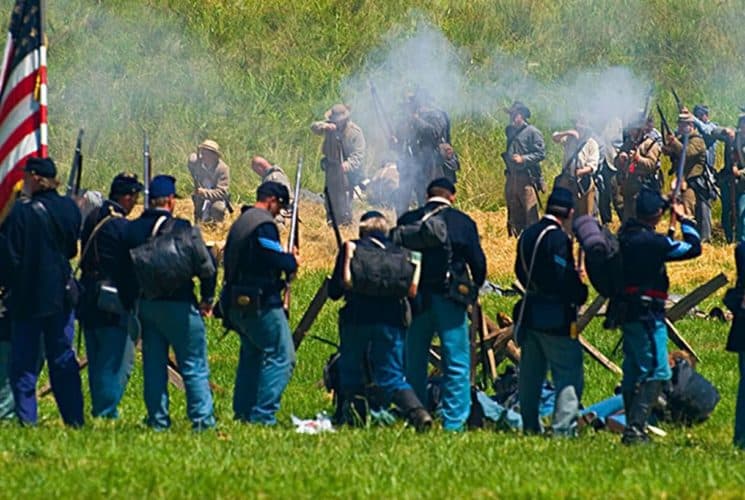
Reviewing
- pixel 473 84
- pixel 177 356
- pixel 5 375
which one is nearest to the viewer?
pixel 177 356

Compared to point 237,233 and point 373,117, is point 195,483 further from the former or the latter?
point 373,117

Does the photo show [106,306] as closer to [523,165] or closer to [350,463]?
[350,463]

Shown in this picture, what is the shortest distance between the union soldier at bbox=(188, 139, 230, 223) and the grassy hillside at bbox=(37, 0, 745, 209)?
3487 mm

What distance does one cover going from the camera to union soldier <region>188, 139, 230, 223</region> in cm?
2736

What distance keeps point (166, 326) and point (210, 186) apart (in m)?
14.0

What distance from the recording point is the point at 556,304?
1370cm

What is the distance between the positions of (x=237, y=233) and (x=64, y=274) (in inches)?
47.3

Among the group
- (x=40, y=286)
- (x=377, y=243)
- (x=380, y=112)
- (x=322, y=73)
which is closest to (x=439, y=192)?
(x=377, y=243)

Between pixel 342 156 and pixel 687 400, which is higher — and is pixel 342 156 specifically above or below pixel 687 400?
below

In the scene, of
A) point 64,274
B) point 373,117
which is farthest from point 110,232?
point 373,117

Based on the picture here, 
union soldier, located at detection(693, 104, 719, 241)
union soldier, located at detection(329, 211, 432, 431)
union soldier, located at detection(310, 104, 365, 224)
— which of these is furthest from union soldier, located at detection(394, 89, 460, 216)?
union soldier, located at detection(329, 211, 432, 431)

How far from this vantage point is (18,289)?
13.6 m

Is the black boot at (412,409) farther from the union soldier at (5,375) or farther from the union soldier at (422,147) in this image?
the union soldier at (422,147)

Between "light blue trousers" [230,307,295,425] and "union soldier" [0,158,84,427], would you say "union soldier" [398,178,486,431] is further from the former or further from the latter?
"union soldier" [0,158,84,427]
